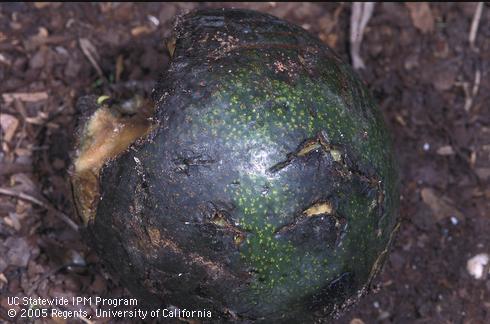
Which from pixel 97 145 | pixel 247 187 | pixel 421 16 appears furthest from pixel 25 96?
pixel 421 16

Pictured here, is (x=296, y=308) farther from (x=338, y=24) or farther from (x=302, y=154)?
(x=338, y=24)

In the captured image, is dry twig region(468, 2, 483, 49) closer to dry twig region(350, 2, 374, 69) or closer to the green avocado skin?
dry twig region(350, 2, 374, 69)

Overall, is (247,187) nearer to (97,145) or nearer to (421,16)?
(97,145)

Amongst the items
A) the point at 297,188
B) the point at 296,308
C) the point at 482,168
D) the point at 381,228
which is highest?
the point at 297,188

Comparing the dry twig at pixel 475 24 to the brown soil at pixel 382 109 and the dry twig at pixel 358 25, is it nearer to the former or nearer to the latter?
the brown soil at pixel 382 109

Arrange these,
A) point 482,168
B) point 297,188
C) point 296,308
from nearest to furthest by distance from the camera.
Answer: point 297,188, point 296,308, point 482,168

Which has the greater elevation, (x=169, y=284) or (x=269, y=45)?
(x=269, y=45)

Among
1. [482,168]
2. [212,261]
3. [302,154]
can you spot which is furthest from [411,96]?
[212,261]

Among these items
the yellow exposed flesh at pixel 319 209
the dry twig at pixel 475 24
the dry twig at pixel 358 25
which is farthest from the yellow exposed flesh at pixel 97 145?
the dry twig at pixel 475 24
